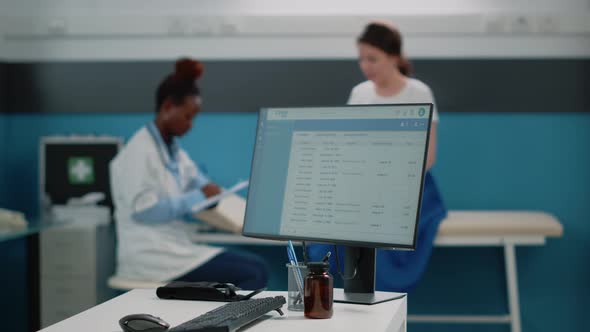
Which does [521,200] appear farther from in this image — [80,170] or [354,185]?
A: [354,185]

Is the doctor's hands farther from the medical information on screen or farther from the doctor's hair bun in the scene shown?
the medical information on screen

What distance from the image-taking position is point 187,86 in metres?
3.68

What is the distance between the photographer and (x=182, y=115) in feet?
11.7

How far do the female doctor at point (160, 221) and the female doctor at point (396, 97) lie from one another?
63 cm

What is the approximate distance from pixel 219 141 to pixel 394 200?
8.88 ft

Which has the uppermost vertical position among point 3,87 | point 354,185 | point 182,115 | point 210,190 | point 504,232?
point 3,87

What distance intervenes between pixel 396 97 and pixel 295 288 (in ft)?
5.44

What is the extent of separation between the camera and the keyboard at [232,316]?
140cm

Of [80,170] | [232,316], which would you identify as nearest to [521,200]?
[80,170]

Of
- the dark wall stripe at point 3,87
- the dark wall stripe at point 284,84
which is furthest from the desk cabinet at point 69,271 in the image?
the dark wall stripe at point 3,87

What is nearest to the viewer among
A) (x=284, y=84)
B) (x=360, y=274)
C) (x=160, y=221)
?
(x=360, y=274)

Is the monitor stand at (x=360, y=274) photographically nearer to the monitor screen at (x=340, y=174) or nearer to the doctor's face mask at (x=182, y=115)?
the monitor screen at (x=340, y=174)

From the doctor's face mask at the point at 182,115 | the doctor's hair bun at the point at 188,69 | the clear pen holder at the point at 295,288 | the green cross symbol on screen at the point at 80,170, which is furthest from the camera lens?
the green cross symbol on screen at the point at 80,170

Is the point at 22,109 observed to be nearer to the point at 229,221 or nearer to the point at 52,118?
the point at 52,118
